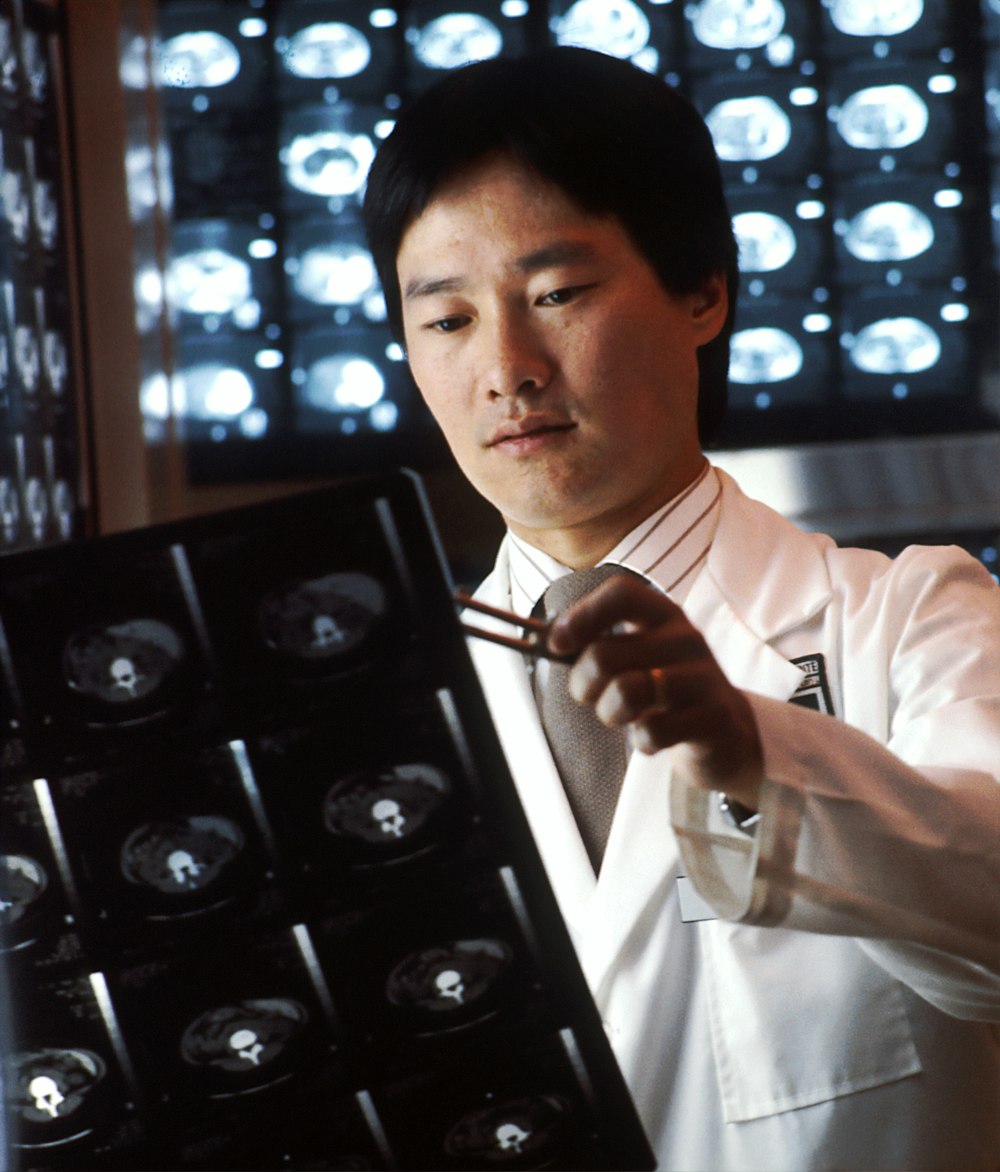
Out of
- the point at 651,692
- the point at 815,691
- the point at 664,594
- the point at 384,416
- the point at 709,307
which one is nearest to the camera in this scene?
the point at 651,692

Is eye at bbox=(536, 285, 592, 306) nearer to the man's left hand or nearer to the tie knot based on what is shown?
the tie knot

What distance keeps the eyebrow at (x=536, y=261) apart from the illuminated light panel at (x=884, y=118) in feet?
3.16

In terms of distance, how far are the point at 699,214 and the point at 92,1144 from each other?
63cm

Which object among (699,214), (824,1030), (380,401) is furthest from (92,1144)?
(380,401)

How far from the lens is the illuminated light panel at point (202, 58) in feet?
5.28

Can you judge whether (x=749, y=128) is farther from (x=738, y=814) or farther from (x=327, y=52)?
(x=738, y=814)

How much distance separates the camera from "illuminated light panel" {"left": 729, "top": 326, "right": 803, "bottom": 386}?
160cm

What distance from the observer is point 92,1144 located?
1.66ft

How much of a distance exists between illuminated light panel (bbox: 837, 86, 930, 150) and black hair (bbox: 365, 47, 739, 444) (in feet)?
2.68

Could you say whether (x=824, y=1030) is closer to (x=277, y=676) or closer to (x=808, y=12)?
(x=277, y=676)

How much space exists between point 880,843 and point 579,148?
17.2 inches

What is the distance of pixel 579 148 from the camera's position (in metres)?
0.80

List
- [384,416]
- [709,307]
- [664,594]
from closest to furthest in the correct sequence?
[664,594] < [709,307] < [384,416]

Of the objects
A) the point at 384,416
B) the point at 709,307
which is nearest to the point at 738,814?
the point at 709,307
